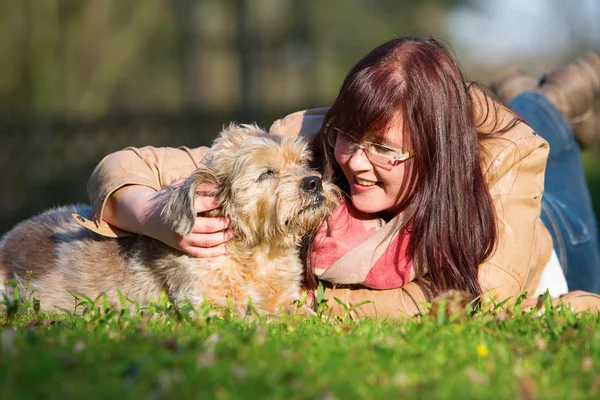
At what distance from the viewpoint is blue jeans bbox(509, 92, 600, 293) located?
7.32 m

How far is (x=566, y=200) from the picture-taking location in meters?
7.94

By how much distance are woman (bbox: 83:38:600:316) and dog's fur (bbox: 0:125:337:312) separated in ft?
0.51

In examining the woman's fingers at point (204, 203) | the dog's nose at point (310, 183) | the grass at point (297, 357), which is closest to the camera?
the grass at point (297, 357)

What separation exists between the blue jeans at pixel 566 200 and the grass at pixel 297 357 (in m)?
2.64

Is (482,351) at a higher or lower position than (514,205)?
lower

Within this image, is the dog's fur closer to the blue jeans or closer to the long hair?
the long hair

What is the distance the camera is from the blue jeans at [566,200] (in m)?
7.32

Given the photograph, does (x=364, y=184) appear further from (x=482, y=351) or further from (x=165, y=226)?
(x=482, y=351)

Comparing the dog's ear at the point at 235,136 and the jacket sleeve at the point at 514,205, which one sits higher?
the dog's ear at the point at 235,136

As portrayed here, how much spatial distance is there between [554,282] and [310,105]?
52.7ft

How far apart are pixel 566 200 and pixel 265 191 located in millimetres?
3943

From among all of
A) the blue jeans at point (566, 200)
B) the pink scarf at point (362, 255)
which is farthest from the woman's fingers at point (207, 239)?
the blue jeans at point (566, 200)

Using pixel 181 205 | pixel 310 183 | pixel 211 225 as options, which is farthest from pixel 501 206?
pixel 181 205

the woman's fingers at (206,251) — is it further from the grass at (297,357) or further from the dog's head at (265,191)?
the grass at (297,357)
